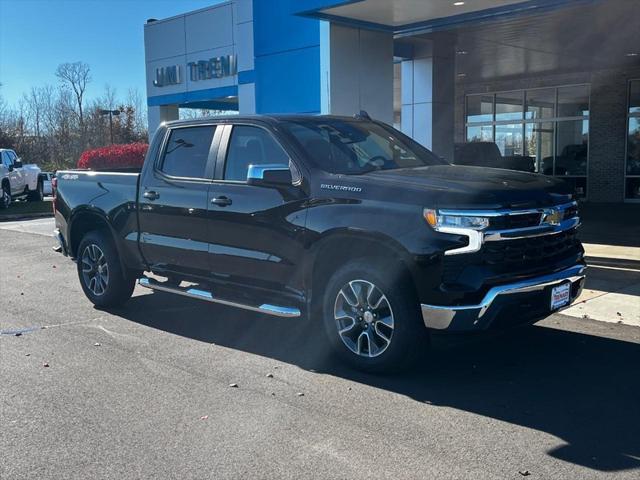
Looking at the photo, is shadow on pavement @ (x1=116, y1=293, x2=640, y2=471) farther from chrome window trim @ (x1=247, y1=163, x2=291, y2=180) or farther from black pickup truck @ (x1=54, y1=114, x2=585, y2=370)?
chrome window trim @ (x1=247, y1=163, x2=291, y2=180)

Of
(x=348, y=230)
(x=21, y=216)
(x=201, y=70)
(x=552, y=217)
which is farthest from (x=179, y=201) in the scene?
(x=21, y=216)

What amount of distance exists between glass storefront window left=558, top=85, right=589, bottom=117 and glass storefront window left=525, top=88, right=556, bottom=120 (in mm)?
235

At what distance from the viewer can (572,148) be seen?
2092 cm

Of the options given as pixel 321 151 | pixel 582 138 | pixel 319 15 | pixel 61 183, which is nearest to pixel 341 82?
pixel 319 15

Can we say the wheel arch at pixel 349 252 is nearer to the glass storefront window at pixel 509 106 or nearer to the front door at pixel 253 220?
the front door at pixel 253 220

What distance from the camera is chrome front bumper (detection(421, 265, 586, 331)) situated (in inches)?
182

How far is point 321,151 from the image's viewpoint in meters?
5.75

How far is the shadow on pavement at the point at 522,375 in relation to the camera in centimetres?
415

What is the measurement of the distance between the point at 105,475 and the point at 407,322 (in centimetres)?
230

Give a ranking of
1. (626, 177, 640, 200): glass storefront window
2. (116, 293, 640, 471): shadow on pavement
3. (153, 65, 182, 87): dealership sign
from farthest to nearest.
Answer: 1. (153, 65, 182, 87): dealership sign
2. (626, 177, 640, 200): glass storefront window
3. (116, 293, 640, 471): shadow on pavement

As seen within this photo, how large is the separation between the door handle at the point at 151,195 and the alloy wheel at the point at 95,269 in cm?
108

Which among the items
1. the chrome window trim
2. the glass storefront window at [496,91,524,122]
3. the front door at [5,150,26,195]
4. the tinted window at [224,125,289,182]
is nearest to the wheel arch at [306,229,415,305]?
the chrome window trim

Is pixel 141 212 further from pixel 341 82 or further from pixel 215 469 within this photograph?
pixel 341 82

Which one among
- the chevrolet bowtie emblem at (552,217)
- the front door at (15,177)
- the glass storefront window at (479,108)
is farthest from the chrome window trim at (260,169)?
the front door at (15,177)
